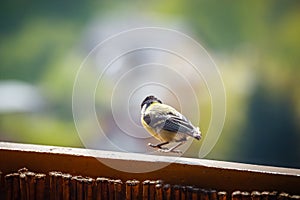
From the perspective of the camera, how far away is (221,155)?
209cm

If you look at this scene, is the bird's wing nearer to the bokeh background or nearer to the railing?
the railing

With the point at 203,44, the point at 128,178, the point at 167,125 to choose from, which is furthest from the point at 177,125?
the point at 203,44

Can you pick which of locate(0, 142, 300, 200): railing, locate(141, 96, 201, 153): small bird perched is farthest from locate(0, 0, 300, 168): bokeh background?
locate(0, 142, 300, 200): railing

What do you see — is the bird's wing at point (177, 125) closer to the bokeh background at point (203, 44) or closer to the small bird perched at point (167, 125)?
the small bird perched at point (167, 125)

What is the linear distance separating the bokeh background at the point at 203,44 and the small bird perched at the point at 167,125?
1.74 ft

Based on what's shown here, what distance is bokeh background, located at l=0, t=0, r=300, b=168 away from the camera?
2.04m

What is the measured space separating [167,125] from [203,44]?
2.79ft

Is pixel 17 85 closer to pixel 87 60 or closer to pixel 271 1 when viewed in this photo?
pixel 87 60

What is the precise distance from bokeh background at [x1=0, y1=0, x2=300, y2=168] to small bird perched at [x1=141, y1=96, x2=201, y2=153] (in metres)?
0.53

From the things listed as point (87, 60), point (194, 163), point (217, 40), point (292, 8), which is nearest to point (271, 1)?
point (292, 8)

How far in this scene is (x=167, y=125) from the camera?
133cm

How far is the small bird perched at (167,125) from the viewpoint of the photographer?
4.35 feet

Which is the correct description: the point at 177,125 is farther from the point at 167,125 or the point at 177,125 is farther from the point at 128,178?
the point at 128,178

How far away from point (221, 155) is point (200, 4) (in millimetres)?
725
